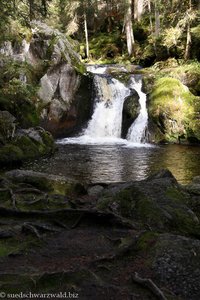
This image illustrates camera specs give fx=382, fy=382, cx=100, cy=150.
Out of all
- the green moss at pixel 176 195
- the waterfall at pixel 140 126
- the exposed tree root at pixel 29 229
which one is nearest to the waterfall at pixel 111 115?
the waterfall at pixel 140 126

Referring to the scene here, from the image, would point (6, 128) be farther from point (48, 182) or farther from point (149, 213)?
point (149, 213)

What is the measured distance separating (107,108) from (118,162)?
36.2 ft

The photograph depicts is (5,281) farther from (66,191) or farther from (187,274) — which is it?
(66,191)

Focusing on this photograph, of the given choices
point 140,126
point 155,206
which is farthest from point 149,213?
point 140,126

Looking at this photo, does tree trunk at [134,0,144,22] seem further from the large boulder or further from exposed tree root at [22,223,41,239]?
exposed tree root at [22,223,41,239]

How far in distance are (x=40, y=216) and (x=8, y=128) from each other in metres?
11.4

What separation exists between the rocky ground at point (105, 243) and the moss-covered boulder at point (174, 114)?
14869 millimetres

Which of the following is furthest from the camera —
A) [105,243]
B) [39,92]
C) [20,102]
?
[39,92]

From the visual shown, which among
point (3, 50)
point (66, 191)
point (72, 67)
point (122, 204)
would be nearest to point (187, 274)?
point (122, 204)

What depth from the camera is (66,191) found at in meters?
11.1

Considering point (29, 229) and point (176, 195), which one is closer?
point (29, 229)

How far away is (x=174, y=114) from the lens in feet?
83.0

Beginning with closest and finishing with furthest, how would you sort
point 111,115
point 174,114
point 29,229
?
point 29,229 < point 174,114 < point 111,115

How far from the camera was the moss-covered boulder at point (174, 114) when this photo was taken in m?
24.9
